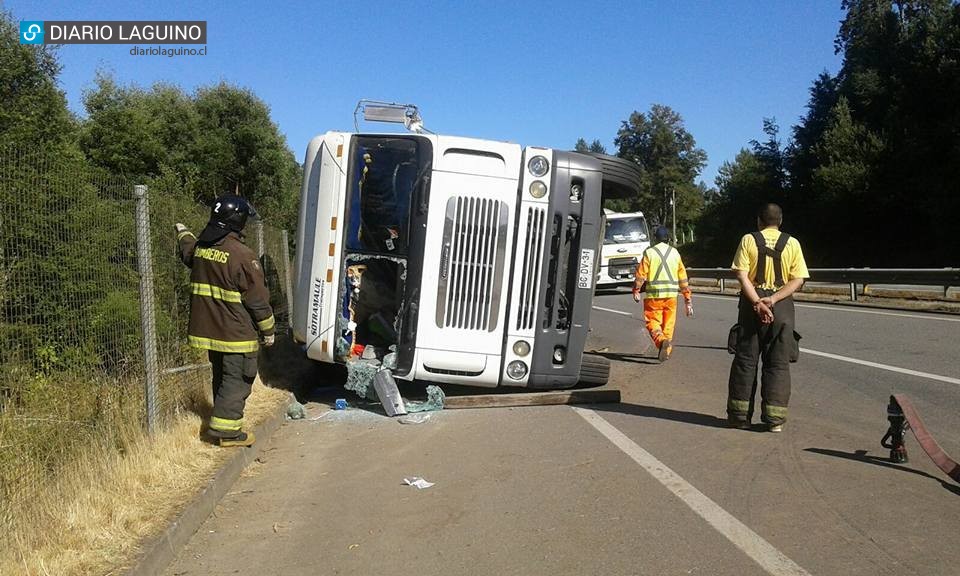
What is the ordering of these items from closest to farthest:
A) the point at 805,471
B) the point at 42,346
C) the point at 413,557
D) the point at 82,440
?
the point at 413,557
the point at 805,471
the point at 82,440
the point at 42,346

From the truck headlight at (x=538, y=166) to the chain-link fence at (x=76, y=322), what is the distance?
3291 millimetres

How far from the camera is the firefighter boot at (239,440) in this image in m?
6.03

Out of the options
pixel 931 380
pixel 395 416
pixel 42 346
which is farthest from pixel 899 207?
pixel 42 346

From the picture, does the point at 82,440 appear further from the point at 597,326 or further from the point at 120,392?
the point at 597,326

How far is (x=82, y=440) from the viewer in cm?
588

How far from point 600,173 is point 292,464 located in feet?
12.5

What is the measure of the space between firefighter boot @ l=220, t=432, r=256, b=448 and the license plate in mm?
3218

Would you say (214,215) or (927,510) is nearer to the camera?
(927,510)

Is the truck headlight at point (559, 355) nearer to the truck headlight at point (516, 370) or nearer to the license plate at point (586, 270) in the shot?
the truck headlight at point (516, 370)

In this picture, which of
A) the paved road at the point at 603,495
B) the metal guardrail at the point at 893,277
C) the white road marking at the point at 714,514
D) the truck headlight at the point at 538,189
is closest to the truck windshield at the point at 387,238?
the paved road at the point at 603,495

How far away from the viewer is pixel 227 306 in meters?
6.02

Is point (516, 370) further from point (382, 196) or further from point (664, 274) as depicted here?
point (664, 274)

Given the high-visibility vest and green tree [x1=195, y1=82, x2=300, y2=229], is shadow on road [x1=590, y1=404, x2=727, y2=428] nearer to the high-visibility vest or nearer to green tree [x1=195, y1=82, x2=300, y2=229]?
the high-visibility vest

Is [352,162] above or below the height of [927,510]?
above
